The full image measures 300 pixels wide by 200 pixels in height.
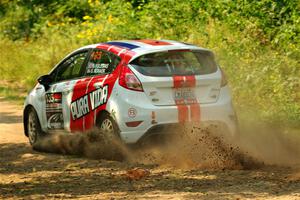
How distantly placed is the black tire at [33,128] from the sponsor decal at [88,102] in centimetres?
109

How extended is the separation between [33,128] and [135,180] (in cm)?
391

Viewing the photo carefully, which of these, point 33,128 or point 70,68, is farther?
point 33,128

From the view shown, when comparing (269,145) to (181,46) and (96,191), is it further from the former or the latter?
(96,191)

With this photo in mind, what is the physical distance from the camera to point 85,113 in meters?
11.1

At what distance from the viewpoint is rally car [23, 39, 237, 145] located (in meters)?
10.3

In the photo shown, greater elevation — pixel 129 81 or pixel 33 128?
pixel 129 81

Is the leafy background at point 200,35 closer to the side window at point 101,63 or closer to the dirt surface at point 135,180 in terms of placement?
the side window at point 101,63

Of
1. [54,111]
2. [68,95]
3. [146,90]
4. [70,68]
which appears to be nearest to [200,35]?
[70,68]

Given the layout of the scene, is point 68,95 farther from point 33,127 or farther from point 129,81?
point 129,81

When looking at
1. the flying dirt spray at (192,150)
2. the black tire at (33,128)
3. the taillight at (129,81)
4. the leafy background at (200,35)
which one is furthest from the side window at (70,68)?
the leafy background at (200,35)

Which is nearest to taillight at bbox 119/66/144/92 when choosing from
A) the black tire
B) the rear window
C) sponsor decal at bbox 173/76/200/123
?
the rear window

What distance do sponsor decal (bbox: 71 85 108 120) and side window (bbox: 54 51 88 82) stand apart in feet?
1.58

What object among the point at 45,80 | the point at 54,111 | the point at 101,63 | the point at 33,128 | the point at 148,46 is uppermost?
the point at 148,46

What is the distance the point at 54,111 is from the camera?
466 inches
